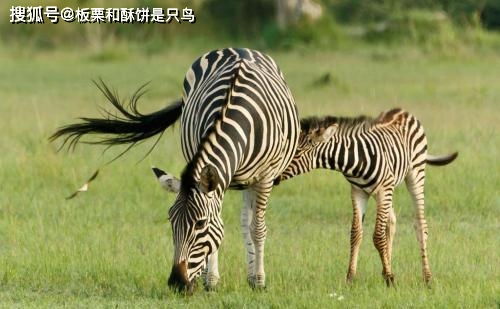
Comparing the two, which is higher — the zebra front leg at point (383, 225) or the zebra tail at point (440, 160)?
the zebra tail at point (440, 160)

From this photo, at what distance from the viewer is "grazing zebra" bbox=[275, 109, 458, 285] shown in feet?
22.3

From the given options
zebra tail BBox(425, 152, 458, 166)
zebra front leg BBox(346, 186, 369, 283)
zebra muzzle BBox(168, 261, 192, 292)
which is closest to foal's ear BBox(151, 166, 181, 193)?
zebra muzzle BBox(168, 261, 192, 292)

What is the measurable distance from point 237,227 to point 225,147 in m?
3.00

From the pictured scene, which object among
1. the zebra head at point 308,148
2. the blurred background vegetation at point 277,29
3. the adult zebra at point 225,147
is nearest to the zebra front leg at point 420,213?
the zebra head at point 308,148

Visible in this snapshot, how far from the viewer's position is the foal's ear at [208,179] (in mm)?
5863

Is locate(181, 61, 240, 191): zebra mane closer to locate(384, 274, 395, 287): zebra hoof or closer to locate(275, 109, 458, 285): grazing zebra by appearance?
locate(275, 109, 458, 285): grazing zebra

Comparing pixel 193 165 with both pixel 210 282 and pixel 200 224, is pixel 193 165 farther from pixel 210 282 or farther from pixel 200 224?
pixel 210 282

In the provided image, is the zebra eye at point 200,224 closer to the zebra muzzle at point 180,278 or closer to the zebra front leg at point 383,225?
the zebra muzzle at point 180,278

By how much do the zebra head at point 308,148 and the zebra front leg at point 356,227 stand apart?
0.33 metres

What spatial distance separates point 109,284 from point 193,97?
4.29ft

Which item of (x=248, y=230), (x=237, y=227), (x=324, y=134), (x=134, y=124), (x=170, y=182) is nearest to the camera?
(x=170, y=182)

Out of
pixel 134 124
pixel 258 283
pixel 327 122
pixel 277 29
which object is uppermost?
pixel 277 29

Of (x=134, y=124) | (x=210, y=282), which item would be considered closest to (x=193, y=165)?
(x=210, y=282)

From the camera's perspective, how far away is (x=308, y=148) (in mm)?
6883
